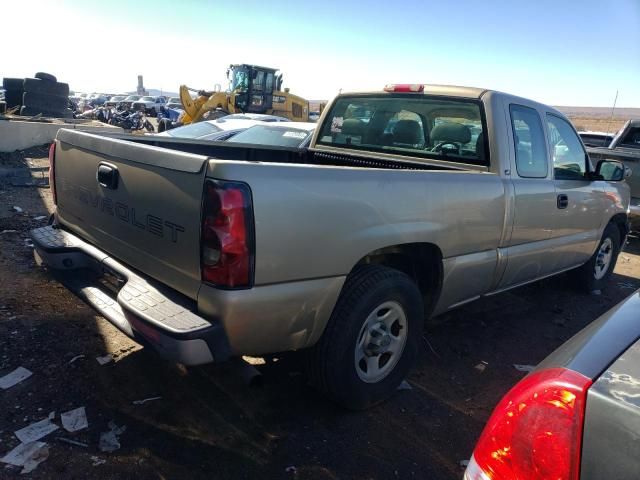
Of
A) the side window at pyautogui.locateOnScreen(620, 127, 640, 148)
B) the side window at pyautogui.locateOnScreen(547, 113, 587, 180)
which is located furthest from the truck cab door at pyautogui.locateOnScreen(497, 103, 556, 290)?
the side window at pyautogui.locateOnScreen(620, 127, 640, 148)

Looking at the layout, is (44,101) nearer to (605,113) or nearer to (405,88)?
(405,88)

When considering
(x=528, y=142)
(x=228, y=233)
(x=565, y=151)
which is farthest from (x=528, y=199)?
(x=228, y=233)

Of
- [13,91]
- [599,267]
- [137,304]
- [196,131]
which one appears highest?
[13,91]

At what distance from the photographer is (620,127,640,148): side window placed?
937cm

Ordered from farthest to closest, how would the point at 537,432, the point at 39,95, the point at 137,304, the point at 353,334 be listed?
the point at 39,95 < the point at 353,334 < the point at 137,304 < the point at 537,432

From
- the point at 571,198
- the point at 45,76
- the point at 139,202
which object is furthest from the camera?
the point at 45,76

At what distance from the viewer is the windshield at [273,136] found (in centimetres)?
789

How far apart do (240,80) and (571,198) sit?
769 inches

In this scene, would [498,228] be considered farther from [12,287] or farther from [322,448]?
[12,287]

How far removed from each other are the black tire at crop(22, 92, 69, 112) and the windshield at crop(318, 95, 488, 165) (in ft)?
51.1

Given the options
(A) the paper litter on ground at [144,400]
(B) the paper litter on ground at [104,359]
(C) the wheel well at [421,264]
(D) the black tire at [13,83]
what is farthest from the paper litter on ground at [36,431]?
(D) the black tire at [13,83]

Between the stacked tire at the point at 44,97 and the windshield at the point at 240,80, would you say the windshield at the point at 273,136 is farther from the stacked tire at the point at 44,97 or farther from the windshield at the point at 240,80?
the windshield at the point at 240,80

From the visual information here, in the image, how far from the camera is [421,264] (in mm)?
3422

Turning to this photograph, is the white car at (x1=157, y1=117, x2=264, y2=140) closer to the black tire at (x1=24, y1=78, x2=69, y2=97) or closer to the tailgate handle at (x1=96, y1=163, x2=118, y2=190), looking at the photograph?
the tailgate handle at (x1=96, y1=163, x2=118, y2=190)
